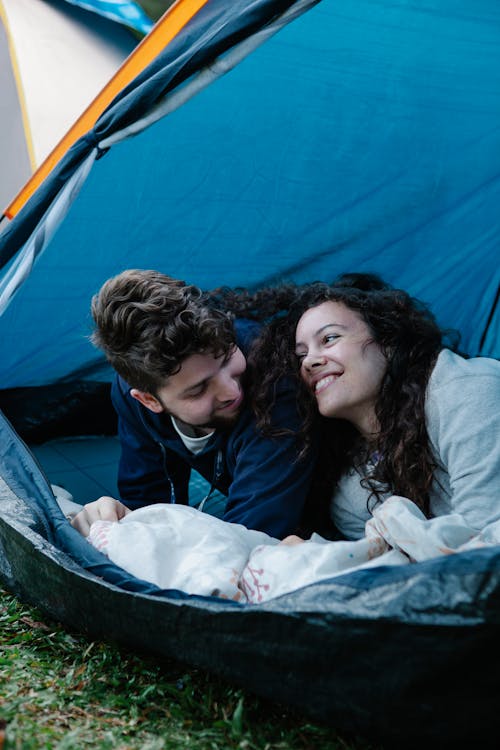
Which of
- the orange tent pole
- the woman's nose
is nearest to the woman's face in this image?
the woman's nose

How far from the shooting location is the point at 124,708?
1.09 meters

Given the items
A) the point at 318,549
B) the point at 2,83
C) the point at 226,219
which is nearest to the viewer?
the point at 318,549

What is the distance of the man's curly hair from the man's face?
0.06ft

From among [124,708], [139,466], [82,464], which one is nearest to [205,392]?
[139,466]

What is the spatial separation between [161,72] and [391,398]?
0.72m

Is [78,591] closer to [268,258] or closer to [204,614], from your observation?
[204,614]

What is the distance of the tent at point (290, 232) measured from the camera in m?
0.89

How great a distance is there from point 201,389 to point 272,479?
210mm

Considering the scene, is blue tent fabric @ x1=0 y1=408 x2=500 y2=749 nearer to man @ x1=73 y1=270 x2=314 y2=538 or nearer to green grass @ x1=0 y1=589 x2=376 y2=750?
green grass @ x1=0 y1=589 x2=376 y2=750

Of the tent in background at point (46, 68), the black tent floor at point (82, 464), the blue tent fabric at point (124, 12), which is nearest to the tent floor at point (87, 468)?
the black tent floor at point (82, 464)

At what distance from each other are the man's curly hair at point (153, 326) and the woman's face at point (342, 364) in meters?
0.16

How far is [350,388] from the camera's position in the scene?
1.42 meters

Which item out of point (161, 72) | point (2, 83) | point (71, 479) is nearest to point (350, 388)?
point (161, 72)

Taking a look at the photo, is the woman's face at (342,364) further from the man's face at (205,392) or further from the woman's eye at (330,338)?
the man's face at (205,392)
